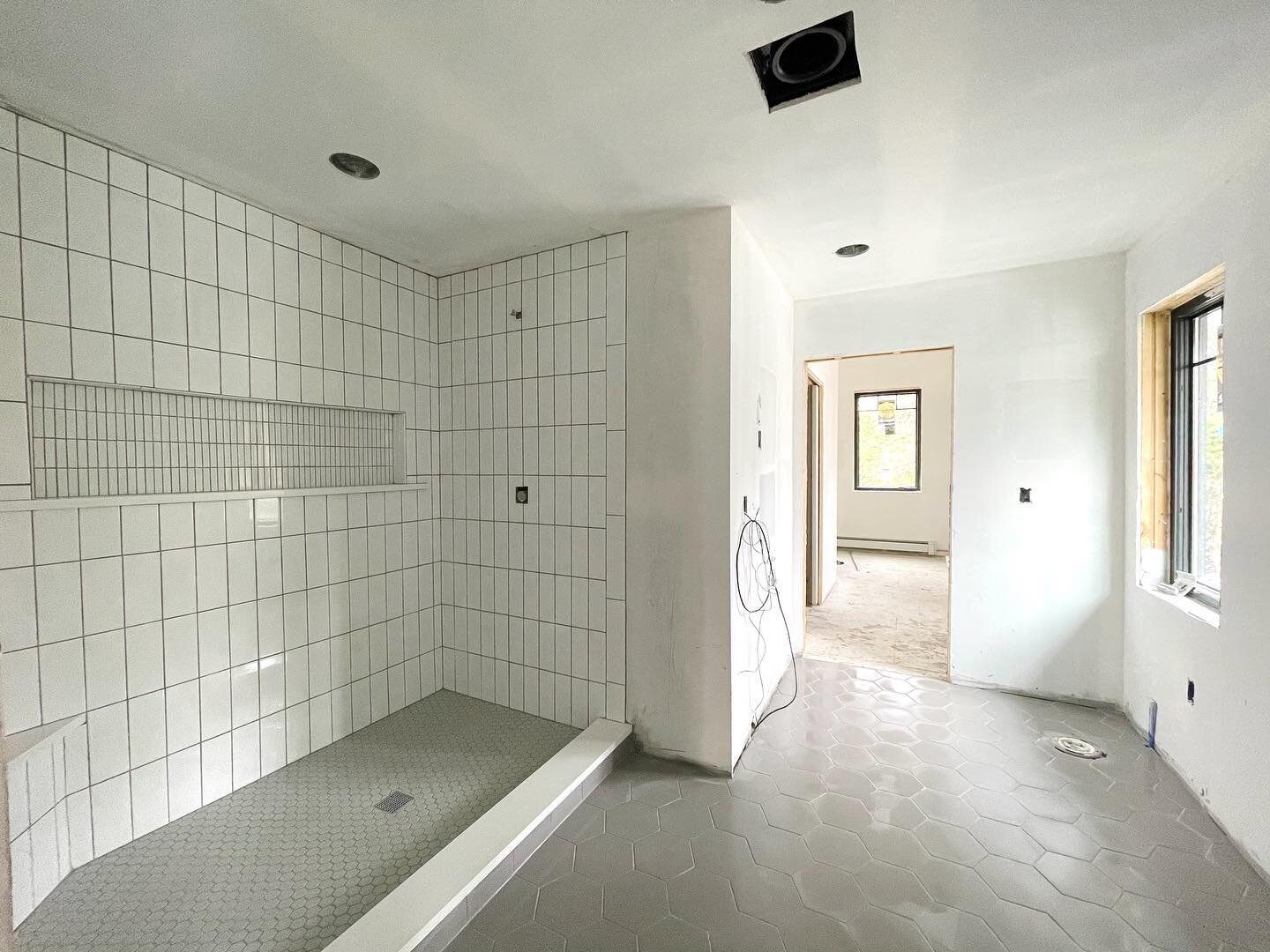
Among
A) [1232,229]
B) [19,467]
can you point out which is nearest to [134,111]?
[19,467]

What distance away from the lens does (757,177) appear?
83.4 inches

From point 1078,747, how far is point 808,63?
297 cm

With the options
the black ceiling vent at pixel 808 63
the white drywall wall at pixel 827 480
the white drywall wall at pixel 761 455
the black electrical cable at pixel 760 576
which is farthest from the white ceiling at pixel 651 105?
the white drywall wall at pixel 827 480

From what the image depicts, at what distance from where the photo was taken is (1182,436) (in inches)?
104

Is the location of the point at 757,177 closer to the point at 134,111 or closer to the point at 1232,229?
the point at 1232,229

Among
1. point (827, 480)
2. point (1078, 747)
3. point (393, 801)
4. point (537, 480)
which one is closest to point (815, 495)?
point (827, 480)

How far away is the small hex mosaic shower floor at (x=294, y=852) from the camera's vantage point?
1648 millimetres

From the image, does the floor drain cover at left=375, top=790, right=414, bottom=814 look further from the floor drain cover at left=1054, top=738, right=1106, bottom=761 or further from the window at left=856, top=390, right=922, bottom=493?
the window at left=856, top=390, right=922, bottom=493

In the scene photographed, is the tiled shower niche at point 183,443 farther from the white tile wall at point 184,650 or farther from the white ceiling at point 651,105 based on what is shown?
the white ceiling at point 651,105

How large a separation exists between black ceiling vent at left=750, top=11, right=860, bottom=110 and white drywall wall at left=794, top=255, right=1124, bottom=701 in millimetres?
2069

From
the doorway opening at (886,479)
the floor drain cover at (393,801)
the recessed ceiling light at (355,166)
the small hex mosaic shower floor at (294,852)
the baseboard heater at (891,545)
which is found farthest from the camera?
the baseboard heater at (891,545)

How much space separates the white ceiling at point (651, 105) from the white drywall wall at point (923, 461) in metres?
5.09

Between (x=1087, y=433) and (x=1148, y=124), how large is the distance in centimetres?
164

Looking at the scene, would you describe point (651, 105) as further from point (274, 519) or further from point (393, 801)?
point (393, 801)
